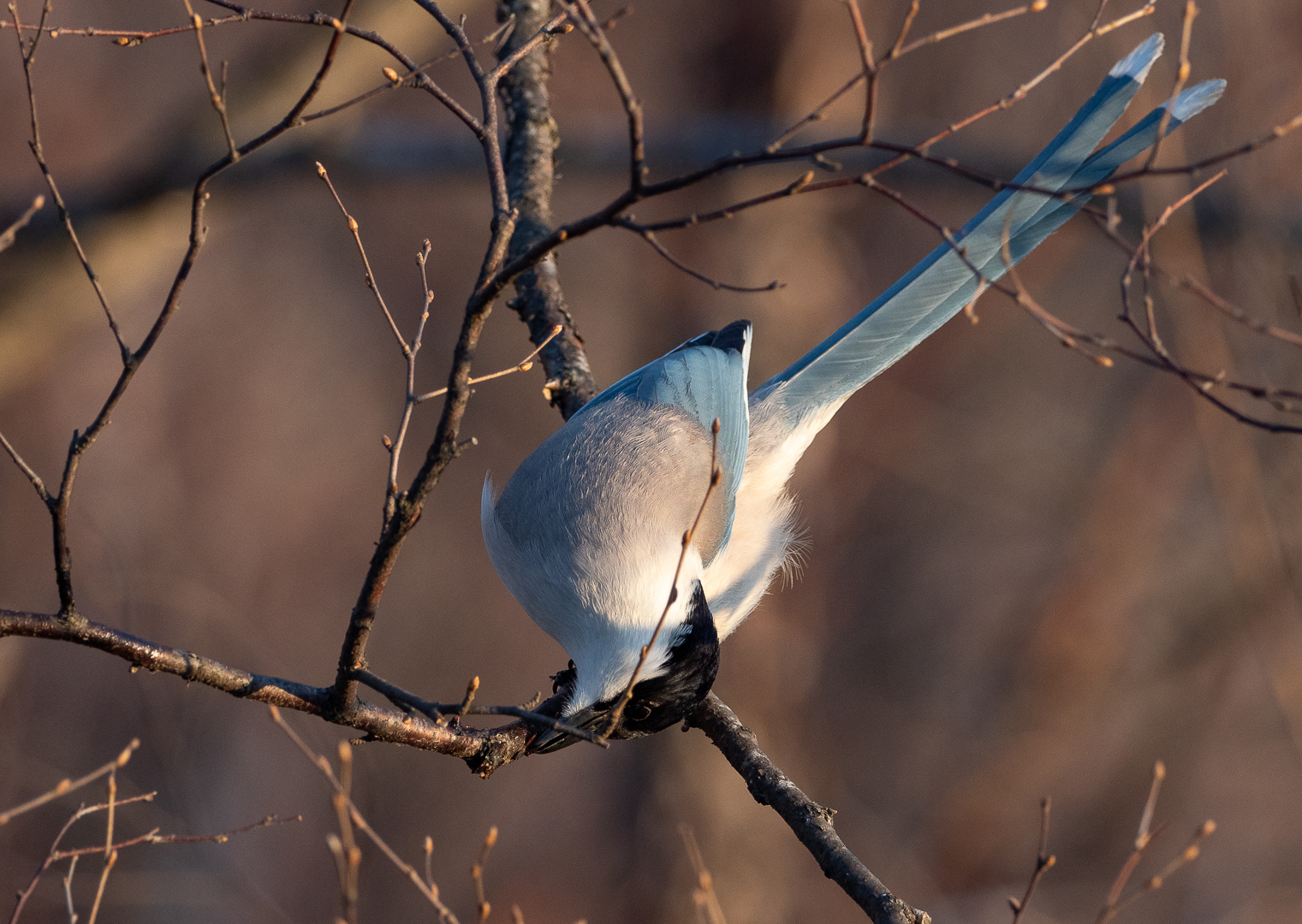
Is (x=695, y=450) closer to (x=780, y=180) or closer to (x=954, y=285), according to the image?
(x=954, y=285)

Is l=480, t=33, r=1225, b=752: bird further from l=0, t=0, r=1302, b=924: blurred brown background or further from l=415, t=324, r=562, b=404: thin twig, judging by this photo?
l=0, t=0, r=1302, b=924: blurred brown background

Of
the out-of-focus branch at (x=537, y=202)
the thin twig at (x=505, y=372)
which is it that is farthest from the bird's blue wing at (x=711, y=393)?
the thin twig at (x=505, y=372)

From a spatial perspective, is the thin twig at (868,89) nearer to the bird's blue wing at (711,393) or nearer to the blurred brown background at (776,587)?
the bird's blue wing at (711,393)

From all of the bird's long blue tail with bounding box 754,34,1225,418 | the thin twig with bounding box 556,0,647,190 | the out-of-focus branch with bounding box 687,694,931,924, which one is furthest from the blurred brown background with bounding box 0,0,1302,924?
the thin twig with bounding box 556,0,647,190

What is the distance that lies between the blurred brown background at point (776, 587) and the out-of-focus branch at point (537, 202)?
3.40 m

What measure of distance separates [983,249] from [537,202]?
1.34 meters

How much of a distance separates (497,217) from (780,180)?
5222mm

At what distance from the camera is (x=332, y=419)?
805 cm

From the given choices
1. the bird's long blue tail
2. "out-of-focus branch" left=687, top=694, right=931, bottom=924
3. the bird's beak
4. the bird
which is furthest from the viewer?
the bird's long blue tail

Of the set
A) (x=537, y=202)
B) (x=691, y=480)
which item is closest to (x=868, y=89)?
(x=691, y=480)

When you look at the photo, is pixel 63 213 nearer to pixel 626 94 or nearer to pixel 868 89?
pixel 626 94

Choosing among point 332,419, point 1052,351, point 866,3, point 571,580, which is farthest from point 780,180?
point 571,580

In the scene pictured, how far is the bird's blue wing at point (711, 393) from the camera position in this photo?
9.43 ft

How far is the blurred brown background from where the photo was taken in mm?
6887
